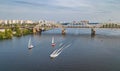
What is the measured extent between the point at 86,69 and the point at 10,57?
5174 mm

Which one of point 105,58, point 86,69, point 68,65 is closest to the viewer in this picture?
point 86,69

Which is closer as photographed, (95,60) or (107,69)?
(107,69)

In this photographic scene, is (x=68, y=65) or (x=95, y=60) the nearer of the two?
(x=68, y=65)

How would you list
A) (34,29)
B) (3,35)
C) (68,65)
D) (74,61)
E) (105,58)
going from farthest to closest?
(34,29) → (3,35) → (105,58) → (74,61) → (68,65)

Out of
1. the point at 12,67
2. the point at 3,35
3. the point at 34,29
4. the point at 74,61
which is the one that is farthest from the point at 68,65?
the point at 34,29

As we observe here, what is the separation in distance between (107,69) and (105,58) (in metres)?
2.98

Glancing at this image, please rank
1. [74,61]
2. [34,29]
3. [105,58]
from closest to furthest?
[74,61], [105,58], [34,29]

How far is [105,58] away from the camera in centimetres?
1464

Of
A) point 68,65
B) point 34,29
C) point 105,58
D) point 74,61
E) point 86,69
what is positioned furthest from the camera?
point 34,29

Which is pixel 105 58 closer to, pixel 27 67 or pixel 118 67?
pixel 118 67

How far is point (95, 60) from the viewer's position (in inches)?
548

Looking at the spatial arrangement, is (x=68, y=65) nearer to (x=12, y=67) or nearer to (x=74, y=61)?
(x=74, y=61)

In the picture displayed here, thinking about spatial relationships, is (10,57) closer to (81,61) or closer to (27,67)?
(27,67)

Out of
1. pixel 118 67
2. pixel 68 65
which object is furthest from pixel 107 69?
pixel 68 65
